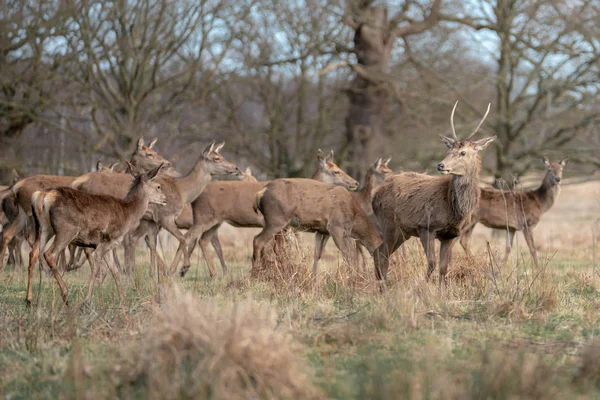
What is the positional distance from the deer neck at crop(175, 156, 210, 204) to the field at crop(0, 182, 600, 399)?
125 inches

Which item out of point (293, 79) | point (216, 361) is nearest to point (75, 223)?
point (216, 361)

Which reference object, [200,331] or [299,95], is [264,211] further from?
[299,95]

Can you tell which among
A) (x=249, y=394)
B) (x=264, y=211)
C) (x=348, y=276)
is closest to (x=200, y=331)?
(x=249, y=394)

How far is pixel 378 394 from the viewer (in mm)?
4184

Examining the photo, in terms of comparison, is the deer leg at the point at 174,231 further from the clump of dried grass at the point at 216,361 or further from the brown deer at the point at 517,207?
the clump of dried grass at the point at 216,361

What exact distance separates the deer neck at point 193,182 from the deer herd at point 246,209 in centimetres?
2

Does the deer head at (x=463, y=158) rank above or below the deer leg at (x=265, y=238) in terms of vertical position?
above

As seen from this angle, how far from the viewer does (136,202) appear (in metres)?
8.95

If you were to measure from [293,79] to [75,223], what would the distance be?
12.7m

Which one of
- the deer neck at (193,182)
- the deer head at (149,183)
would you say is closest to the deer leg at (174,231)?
the deer neck at (193,182)

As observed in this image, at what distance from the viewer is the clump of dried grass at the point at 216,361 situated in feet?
14.1

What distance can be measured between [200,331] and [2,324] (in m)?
2.54

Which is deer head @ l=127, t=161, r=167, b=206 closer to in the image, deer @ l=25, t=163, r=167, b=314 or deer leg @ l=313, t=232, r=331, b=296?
deer @ l=25, t=163, r=167, b=314

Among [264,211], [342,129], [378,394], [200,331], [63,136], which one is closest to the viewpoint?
[378,394]
